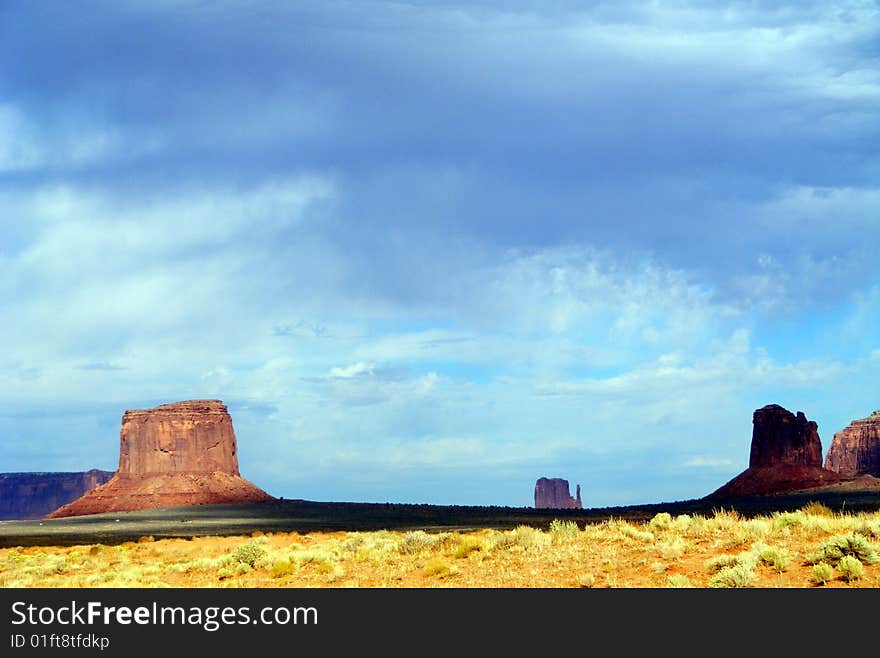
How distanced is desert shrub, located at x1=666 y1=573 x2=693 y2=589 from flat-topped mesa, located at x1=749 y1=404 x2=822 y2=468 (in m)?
129

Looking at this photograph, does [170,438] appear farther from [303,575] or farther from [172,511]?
[303,575]

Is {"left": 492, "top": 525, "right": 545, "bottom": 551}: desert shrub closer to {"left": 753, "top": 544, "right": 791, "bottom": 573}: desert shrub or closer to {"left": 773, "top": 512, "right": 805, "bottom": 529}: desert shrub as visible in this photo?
{"left": 773, "top": 512, "right": 805, "bottom": 529}: desert shrub

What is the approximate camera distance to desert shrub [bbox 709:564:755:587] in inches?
779

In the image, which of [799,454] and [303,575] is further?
[799,454]

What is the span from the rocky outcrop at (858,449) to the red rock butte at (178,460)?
10027cm

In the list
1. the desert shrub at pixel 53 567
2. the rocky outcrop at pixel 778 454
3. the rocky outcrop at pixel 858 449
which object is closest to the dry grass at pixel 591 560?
the desert shrub at pixel 53 567

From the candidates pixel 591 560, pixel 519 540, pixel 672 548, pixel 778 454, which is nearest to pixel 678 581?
pixel 672 548

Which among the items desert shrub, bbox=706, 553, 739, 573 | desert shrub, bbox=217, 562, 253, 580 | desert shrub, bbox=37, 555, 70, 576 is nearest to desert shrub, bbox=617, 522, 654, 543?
desert shrub, bbox=706, 553, 739, 573

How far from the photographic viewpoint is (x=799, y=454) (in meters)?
143

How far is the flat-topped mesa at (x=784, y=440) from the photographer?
143m

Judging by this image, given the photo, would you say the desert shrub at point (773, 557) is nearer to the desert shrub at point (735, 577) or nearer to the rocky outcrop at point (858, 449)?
the desert shrub at point (735, 577)

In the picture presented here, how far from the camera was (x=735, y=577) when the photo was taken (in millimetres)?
19859
